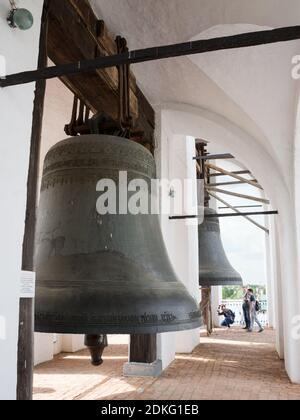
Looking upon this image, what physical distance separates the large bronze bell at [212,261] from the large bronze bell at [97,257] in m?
3.68

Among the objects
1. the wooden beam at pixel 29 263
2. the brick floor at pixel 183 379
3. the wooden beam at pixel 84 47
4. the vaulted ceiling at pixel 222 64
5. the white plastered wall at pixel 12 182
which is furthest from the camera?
the brick floor at pixel 183 379

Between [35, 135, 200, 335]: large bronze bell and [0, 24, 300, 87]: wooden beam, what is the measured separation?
488 millimetres

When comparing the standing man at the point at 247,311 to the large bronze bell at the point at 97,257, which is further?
the standing man at the point at 247,311

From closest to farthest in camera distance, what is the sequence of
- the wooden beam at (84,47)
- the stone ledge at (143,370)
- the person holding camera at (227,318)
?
the wooden beam at (84,47)
the stone ledge at (143,370)
the person holding camera at (227,318)

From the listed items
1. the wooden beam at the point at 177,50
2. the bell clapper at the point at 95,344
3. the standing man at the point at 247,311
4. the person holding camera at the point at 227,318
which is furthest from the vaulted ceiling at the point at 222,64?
the person holding camera at the point at 227,318

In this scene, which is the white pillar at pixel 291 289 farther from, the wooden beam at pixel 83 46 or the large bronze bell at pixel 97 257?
the large bronze bell at pixel 97 257

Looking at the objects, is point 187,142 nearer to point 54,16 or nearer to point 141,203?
point 54,16

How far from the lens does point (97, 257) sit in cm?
161

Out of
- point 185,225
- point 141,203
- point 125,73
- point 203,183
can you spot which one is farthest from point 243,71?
point 203,183

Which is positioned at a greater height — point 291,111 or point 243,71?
point 243,71

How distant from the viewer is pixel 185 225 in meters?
6.94

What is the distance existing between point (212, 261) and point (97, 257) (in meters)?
4.61

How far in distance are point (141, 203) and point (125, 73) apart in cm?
85

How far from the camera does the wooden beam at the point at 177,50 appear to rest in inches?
44.3
